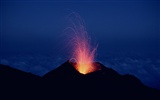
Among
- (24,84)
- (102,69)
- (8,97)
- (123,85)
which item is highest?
(102,69)

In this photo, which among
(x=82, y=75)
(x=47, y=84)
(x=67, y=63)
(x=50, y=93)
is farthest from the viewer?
(x=67, y=63)

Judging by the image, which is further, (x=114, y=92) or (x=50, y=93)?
(x=114, y=92)

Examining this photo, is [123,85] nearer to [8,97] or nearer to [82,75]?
[82,75]

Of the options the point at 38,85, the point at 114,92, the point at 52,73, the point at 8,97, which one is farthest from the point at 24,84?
the point at 114,92

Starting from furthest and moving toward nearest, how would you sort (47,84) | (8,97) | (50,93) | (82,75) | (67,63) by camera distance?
(67,63), (82,75), (47,84), (50,93), (8,97)

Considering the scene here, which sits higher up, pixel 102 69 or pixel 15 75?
pixel 102 69

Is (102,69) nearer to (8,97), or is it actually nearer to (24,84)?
(24,84)

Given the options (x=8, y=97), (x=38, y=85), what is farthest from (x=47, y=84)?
(x=8, y=97)
